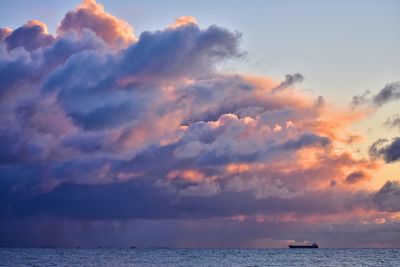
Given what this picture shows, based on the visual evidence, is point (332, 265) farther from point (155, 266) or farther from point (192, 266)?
point (155, 266)

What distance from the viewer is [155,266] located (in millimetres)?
184875

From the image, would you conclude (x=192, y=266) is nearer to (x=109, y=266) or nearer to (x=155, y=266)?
(x=155, y=266)

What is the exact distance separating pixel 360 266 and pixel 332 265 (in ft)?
29.1

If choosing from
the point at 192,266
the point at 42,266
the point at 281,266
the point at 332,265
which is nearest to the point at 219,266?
the point at 192,266

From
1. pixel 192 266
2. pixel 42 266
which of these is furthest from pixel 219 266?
pixel 42 266

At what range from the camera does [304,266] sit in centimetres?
18938

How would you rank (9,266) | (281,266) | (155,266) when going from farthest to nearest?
(281,266)
(155,266)
(9,266)

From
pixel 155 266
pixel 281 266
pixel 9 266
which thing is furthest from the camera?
pixel 281 266

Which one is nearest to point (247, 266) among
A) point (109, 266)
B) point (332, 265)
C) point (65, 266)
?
point (332, 265)

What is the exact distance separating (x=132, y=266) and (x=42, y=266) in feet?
88.2

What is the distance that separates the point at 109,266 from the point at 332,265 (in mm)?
71411

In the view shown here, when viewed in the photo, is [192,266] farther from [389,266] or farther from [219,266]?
[389,266]

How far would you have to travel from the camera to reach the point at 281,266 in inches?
7766

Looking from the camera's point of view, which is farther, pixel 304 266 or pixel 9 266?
pixel 304 266
